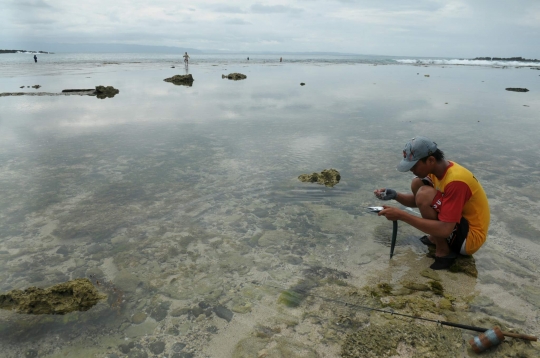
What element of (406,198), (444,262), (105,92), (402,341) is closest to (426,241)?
(444,262)

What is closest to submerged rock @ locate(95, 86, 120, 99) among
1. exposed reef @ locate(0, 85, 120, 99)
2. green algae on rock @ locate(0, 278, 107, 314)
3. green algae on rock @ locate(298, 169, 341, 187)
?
exposed reef @ locate(0, 85, 120, 99)

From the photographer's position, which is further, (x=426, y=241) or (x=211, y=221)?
(x=211, y=221)

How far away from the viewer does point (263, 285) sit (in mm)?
3693

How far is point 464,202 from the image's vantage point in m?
3.66

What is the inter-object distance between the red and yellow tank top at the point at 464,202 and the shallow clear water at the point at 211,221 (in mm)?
536

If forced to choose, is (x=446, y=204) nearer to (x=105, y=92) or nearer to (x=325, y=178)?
(x=325, y=178)

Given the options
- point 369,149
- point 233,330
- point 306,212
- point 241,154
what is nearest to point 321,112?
point 369,149

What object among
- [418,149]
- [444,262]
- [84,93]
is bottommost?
[444,262]

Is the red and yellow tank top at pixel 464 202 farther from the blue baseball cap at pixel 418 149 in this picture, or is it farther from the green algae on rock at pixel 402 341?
the green algae on rock at pixel 402 341

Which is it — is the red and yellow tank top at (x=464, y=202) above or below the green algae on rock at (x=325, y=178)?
above

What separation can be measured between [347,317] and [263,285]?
3.12 ft

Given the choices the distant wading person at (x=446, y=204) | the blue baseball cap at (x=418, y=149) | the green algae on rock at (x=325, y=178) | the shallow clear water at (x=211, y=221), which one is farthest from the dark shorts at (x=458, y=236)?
the green algae on rock at (x=325, y=178)

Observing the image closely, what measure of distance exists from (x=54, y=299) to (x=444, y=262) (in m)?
4.25

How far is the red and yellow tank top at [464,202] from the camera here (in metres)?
3.56
